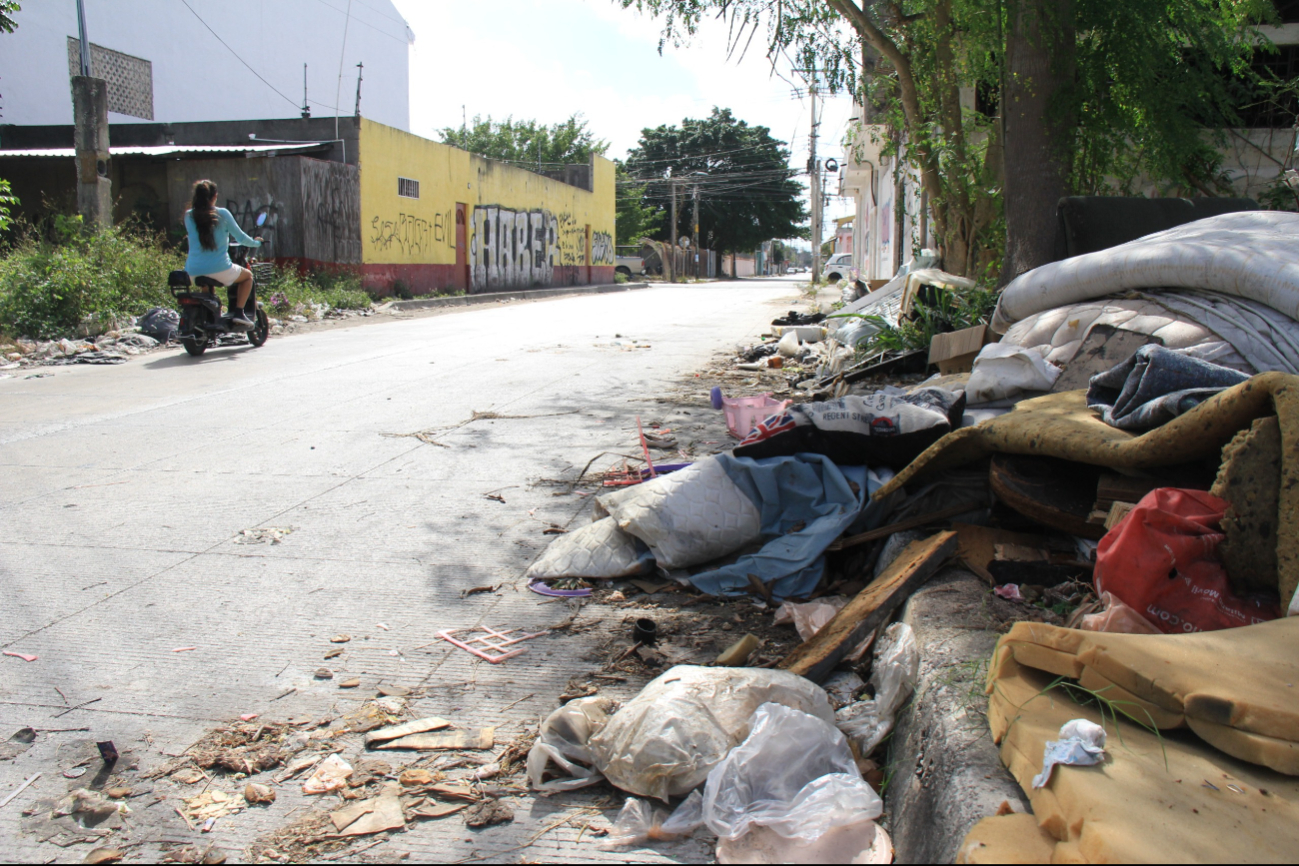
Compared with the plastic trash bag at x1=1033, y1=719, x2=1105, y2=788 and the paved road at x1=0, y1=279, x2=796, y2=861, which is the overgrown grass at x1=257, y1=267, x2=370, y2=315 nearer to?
the paved road at x1=0, y1=279, x2=796, y2=861

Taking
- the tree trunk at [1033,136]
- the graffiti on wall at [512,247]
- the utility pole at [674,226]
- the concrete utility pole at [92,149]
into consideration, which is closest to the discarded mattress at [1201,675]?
the tree trunk at [1033,136]

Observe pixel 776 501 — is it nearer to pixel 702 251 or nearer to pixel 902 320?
pixel 902 320

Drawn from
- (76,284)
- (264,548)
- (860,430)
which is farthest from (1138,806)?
(76,284)

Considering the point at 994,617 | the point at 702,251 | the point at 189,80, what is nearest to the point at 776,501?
the point at 994,617

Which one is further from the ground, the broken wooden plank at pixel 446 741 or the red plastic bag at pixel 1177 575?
the red plastic bag at pixel 1177 575

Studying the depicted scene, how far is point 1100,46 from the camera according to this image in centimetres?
622

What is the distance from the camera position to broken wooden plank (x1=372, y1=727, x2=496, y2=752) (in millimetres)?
2248

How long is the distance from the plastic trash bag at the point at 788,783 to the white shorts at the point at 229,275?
9828mm

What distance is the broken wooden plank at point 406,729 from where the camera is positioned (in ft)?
7.48

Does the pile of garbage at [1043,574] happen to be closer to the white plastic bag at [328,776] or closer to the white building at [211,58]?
the white plastic bag at [328,776]

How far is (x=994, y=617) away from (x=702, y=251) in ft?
197

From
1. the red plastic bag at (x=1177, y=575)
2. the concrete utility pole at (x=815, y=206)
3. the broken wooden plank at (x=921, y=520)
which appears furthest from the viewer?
the concrete utility pole at (x=815, y=206)

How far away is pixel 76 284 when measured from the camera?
11086 mm

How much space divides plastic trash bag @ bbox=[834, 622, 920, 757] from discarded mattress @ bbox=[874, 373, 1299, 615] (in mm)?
874
